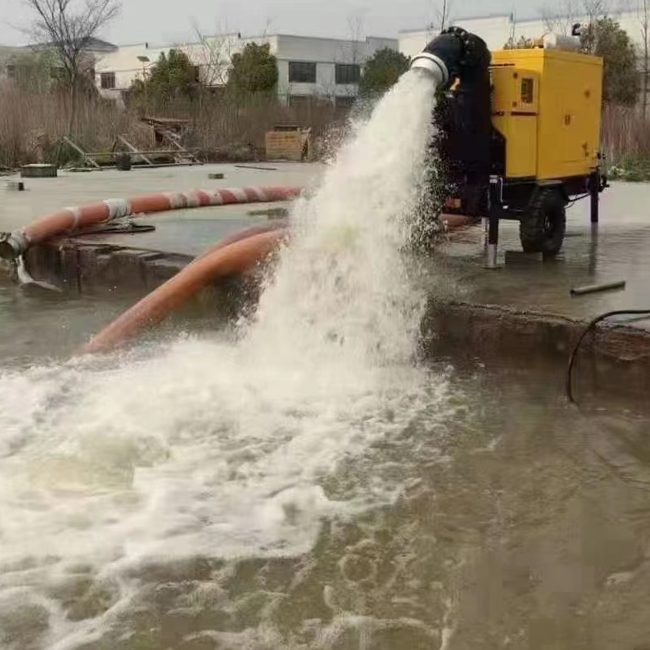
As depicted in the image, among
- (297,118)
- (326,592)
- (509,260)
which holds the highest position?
(297,118)

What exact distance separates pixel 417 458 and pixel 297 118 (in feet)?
87.0

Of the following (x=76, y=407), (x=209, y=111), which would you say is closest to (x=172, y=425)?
(x=76, y=407)

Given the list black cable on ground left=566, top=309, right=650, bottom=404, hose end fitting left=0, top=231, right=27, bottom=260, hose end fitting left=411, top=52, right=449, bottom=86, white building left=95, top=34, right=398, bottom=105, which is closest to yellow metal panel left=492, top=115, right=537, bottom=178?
hose end fitting left=411, top=52, right=449, bottom=86

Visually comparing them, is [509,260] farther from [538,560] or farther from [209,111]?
[209,111]

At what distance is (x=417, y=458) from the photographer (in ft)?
13.6

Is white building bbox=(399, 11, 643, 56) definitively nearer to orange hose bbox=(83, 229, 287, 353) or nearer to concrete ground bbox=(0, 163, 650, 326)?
concrete ground bbox=(0, 163, 650, 326)

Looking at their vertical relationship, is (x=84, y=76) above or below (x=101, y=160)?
above

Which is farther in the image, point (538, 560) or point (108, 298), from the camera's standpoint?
point (108, 298)

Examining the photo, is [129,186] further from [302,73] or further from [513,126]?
[302,73]

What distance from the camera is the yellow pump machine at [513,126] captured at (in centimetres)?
625

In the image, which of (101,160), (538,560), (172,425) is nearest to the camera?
(538,560)

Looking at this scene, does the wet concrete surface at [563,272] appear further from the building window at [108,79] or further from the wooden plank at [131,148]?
the building window at [108,79]

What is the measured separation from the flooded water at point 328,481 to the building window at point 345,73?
47.9 meters

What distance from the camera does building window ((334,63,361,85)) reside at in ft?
172
